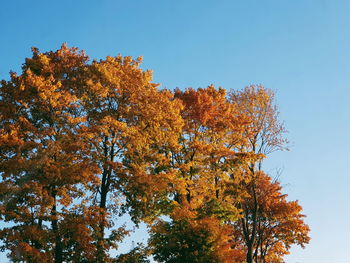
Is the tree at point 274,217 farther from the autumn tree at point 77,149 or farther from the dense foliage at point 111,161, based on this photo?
the autumn tree at point 77,149

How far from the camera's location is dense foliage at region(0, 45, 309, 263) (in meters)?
23.1

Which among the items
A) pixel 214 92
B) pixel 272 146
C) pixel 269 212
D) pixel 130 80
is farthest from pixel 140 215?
pixel 269 212

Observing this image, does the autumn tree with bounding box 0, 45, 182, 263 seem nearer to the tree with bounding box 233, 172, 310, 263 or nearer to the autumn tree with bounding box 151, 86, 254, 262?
the autumn tree with bounding box 151, 86, 254, 262

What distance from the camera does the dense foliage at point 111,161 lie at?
23.1 metres

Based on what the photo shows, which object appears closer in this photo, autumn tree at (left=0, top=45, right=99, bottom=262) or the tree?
autumn tree at (left=0, top=45, right=99, bottom=262)

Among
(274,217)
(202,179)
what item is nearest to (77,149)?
(202,179)

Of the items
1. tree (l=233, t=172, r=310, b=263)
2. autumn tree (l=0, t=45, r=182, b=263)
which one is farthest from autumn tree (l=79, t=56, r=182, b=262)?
tree (l=233, t=172, r=310, b=263)

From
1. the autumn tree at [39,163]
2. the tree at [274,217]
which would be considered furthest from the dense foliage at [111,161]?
the tree at [274,217]

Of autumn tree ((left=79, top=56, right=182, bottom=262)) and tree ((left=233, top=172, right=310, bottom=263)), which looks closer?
autumn tree ((left=79, top=56, right=182, bottom=262))

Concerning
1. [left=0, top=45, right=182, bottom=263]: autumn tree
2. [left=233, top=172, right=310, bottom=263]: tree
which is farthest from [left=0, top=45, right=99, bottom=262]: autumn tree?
[left=233, top=172, right=310, bottom=263]: tree

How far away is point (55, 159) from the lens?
24.4 meters

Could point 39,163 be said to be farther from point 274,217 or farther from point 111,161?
point 274,217

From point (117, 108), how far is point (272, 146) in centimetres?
1594

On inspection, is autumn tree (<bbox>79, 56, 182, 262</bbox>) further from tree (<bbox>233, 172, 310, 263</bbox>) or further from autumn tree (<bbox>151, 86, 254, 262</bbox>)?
tree (<bbox>233, 172, 310, 263</bbox>)
